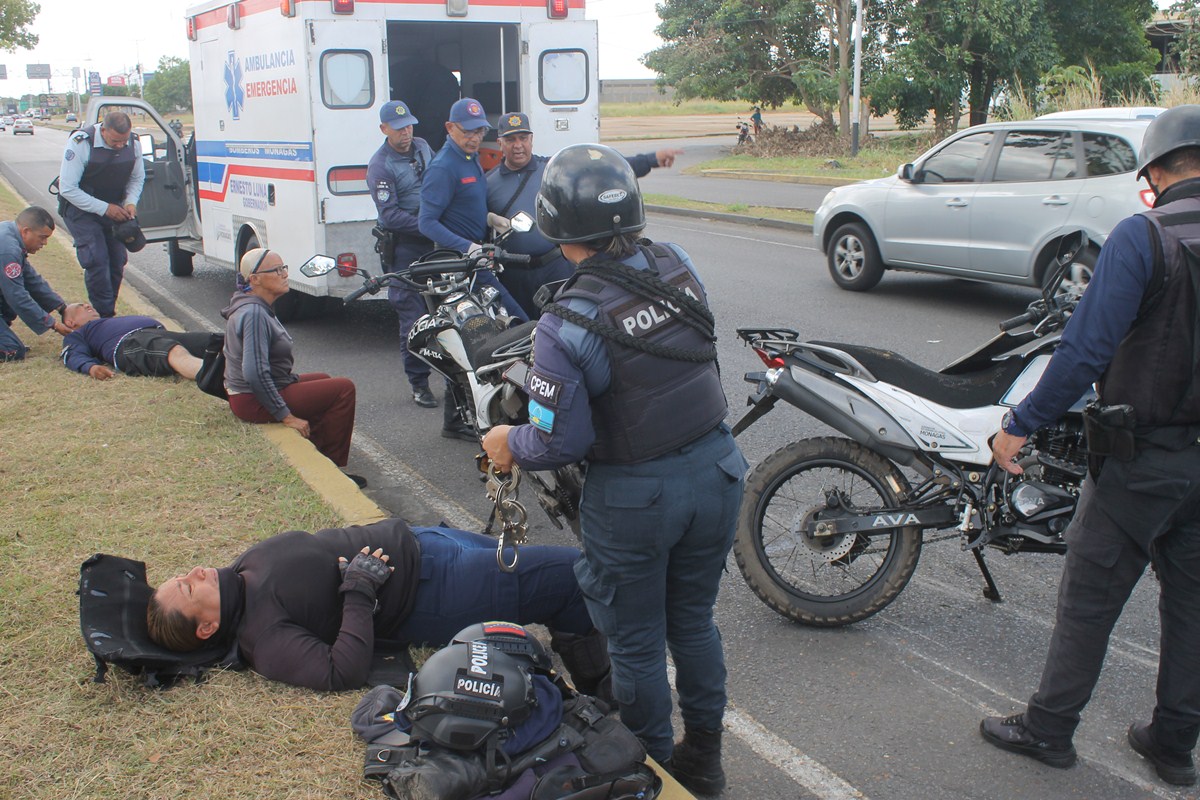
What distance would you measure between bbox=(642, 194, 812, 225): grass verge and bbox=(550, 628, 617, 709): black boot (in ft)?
43.1

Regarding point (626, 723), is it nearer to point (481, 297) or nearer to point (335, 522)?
point (335, 522)

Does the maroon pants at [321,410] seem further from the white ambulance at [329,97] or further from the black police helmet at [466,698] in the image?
the black police helmet at [466,698]

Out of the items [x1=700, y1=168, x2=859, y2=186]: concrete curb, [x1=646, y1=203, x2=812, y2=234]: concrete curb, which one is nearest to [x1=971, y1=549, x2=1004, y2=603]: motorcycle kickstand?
[x1=646, y1=203, x2=812, y2=234]: concrete curb

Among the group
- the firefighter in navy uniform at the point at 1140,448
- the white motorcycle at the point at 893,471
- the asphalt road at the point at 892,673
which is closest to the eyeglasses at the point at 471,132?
the asphalt road at the point at 892,673

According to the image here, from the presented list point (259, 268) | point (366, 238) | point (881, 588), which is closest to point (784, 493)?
point (881, 588)

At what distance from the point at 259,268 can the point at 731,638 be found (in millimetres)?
3307

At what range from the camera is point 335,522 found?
4793 millimetres

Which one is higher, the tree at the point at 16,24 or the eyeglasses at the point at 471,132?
the tree at the point at 16,24

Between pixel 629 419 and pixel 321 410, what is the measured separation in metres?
3.74

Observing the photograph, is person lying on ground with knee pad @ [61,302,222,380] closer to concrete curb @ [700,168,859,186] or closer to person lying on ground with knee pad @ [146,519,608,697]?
person lying on ground with knee pad @ [146,519,608,697]

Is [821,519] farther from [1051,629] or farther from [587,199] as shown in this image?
[587,199]

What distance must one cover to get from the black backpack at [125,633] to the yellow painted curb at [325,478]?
1394 mm

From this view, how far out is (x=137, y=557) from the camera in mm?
4379

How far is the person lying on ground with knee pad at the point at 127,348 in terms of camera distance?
7359 millimetres
